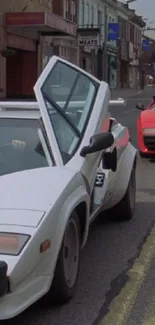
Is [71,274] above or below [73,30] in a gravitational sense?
above

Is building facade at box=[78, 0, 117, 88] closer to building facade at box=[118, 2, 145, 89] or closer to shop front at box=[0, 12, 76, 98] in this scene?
building facade at box=[118, 2, 145, 89]

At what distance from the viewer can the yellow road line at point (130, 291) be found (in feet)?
14.3

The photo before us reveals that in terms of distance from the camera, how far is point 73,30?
37.3m

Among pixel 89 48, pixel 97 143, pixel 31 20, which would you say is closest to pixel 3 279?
pixel 97 143

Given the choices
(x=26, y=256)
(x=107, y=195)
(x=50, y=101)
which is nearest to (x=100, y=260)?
(x=107, y=195)

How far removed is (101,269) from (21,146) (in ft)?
4.01

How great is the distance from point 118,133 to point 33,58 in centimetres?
3321

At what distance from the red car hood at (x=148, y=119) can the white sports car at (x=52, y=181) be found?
5.48 meters

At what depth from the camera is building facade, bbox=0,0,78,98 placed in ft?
107

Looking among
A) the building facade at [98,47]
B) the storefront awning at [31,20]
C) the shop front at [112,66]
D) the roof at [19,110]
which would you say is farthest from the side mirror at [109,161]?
the shop front at [112,66]

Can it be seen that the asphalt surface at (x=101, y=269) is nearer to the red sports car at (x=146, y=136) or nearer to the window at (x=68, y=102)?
the window at (x=68, y=102)

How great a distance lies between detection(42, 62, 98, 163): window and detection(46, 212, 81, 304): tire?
0.56 metres

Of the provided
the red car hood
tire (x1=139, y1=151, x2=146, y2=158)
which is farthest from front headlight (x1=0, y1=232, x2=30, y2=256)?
tire (x1=139, y1=151, x2=146, y2=158)

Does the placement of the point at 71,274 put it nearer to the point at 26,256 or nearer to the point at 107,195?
the point at 26,256
